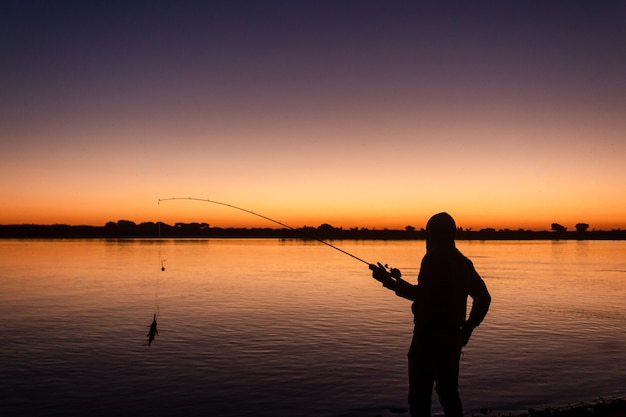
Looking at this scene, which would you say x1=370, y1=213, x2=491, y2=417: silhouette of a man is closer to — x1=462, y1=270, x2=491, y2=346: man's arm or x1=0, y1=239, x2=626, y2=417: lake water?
x1=462, y1=270, x2=491, y2=346: man's arm

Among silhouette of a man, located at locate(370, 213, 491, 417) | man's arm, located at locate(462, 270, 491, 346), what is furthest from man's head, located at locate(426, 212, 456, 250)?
man's arm, located at locate(462, 270, 491, 346)

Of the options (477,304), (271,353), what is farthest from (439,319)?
(271,353)

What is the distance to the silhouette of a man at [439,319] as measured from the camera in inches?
209

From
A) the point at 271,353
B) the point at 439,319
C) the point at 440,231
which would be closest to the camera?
the point at 439,319

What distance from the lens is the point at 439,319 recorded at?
5320 millimetres

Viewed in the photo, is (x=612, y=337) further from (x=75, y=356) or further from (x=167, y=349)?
(x=75, y=356)

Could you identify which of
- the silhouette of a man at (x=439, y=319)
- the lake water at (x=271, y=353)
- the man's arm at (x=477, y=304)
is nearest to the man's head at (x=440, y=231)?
the silhouette of a man at (x=439, y=319)

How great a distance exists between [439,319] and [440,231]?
842mm

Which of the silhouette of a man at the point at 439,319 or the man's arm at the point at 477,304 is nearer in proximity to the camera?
the silhouette of a man at the point at 439,319

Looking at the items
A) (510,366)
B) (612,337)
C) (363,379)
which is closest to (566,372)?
(510,366)

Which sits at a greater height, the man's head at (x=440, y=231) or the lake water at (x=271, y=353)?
the man's head at (x=440, y=231)

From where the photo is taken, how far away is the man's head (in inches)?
216

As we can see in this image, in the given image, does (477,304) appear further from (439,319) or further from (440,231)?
(440,231)

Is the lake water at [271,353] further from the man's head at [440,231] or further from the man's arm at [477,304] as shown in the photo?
the man's head at [440,231]
